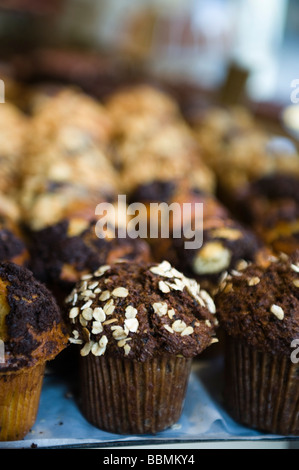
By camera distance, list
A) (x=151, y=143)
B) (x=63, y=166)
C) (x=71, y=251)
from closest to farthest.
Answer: (x=71, y=251) → (x=63, y=166) → (x=151, y=143)

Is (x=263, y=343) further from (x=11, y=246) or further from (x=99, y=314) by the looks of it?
(x=11, y=246)

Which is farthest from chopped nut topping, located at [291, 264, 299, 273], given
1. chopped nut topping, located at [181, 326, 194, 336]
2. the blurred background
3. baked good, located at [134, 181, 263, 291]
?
the blurred background

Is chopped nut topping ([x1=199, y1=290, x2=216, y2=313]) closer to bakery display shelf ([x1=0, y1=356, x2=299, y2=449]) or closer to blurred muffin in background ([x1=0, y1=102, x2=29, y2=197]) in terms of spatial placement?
bakery display shelf ([x1=0, y1=356, x2=299, y2=449])

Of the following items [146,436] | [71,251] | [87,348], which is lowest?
[146,436]

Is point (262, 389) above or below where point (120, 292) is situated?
below

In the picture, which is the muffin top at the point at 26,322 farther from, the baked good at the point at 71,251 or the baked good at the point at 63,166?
the baked good at the point at 63,166

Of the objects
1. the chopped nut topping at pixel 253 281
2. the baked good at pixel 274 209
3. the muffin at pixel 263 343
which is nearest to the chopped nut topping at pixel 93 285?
the muffin at pixel 263 343

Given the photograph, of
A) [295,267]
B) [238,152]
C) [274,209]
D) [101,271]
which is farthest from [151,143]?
[295,267]

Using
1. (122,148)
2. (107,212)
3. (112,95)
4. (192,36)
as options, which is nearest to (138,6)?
(192,36)
